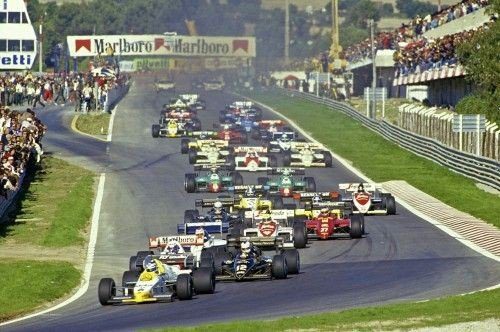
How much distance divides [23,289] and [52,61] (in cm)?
8950

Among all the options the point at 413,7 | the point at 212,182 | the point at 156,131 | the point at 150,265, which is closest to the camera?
the point at 150,265

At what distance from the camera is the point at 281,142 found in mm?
58969

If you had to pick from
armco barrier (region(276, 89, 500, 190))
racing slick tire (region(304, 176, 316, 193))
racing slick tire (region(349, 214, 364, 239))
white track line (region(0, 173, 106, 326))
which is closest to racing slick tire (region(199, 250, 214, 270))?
white track line (region(0, 173, 106, 326))

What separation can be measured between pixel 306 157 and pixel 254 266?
2553cm

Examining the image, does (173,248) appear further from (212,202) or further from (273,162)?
(273,162)

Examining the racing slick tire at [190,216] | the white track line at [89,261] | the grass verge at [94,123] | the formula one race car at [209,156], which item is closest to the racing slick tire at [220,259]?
the white track line at [89,261]

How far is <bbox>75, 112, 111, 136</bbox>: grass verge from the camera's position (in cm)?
7144

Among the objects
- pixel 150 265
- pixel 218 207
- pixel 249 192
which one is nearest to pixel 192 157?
pixel 249 192

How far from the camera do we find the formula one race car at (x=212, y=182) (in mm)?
46625

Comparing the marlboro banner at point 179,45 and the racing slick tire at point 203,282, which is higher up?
the marlboro banner at point 179,45

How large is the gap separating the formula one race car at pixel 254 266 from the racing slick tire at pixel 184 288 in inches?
104

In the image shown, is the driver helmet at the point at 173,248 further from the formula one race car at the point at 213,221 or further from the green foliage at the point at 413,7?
the green foliage at the point at 413,7

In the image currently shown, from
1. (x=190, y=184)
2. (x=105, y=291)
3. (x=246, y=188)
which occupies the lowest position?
(x=190, y=184)

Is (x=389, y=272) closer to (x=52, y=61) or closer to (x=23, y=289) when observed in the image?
(x=23, y=289)
